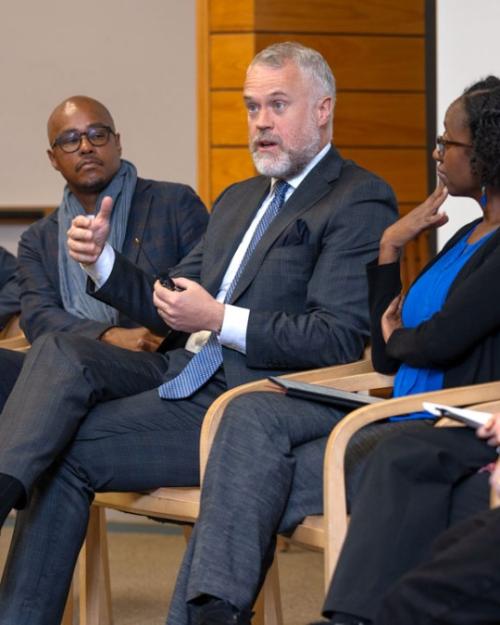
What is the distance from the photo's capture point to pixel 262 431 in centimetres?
252

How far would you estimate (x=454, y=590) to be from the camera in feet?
6.18

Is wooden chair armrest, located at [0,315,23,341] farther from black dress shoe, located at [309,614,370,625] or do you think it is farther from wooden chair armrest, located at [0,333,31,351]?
black dress shoe, located at [309,614,370,625]

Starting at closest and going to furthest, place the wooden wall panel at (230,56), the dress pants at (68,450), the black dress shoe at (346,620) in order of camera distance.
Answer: the black dress shoe at (346,620) < the dress pants at (68,450) < the wooden wall panel at (230,56)

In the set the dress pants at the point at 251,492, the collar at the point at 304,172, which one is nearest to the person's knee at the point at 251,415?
the dress pants at the point at 251,492

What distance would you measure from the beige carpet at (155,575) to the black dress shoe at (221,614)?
4.19ft

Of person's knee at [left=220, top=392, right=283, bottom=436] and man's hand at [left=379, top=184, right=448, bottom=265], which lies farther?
man's hand at [left=379, top=184, right=448, bottom=265]

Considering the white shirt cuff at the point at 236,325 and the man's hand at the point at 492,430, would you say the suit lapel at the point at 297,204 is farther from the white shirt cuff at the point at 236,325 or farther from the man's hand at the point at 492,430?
the man's hand at the point at 492,430

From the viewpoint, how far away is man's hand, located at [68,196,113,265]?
3.03 metres

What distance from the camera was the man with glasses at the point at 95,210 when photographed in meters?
3.61

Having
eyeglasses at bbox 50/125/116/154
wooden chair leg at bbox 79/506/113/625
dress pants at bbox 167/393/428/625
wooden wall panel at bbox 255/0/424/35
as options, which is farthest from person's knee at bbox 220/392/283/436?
wooden wall panel at bbox 255/0/424/35

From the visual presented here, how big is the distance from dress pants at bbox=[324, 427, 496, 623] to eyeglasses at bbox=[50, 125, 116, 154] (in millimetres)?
1740

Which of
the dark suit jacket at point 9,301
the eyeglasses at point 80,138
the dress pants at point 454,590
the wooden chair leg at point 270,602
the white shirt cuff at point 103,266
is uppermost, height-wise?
the eyeglasses at point 80,138

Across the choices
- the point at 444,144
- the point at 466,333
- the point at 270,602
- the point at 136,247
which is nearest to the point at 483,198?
the point at 444,144

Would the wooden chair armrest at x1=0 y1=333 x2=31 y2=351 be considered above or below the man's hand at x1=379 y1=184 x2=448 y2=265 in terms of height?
below
